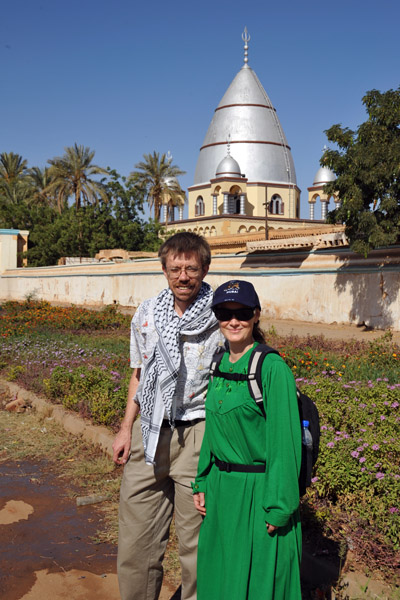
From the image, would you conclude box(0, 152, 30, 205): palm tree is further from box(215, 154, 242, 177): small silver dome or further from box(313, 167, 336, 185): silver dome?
box(313, 167, 336, 185): silver dome

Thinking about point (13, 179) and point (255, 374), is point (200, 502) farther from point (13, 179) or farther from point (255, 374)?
point (13, 179)

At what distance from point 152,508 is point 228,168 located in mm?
34501

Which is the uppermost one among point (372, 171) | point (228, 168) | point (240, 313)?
point (228, 168)

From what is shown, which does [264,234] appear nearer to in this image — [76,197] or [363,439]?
[76,197]

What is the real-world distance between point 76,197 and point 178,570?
31251mm

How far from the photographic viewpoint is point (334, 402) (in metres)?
4.97

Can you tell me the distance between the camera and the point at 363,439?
3842 millimetres

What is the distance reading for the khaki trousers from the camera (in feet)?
8.63

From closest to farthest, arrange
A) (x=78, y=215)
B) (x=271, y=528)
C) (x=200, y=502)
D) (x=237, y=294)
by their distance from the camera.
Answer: (x=271, y=528) → (x=237, y=294) → (x=200, y=502) → (x=78, y=215)

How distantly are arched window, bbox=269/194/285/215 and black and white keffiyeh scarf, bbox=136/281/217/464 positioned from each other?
35.7 m

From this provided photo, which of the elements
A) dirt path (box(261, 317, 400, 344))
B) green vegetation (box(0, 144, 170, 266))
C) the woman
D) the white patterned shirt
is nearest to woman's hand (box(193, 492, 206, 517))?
the woman

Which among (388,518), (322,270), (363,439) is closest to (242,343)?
(388,518)

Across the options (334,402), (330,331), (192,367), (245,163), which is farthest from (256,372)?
(245,163)

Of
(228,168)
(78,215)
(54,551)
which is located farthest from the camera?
(228,168)
